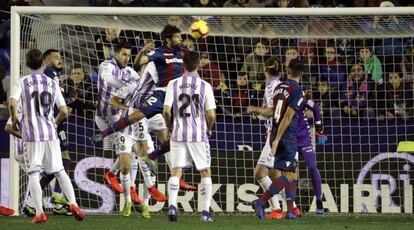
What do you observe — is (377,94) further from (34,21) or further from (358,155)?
(34,21)

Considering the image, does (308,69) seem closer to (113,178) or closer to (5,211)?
(113,178)

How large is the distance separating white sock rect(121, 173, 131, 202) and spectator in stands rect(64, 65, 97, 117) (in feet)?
6.15

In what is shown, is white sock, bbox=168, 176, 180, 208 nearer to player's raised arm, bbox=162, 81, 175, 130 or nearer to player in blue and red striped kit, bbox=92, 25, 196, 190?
player's raised arm, bbox=162, 81, 175, 130

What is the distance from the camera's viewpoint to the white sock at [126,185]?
52.3 feet

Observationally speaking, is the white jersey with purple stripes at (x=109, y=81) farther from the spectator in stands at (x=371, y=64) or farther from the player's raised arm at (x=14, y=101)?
the spectator in stands at (x=371, y=64)

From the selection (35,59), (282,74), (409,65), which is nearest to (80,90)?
(282,74)

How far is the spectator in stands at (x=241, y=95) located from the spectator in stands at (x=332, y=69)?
1035 mm

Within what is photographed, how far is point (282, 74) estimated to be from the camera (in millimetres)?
18375

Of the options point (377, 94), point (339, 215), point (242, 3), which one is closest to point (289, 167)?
point (339, 215)

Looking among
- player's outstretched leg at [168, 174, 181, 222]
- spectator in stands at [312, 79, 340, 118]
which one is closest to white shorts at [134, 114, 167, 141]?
player's outstretched leg at [168, 174, 181, 222]

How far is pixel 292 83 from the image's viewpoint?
1497 centimetres

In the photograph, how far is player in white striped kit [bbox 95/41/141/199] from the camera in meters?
16.2

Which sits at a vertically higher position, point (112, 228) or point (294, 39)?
point (294, 39)

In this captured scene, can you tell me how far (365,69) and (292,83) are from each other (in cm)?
331
